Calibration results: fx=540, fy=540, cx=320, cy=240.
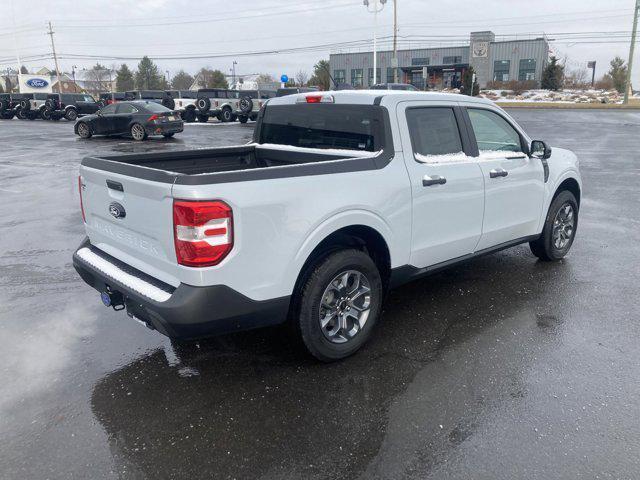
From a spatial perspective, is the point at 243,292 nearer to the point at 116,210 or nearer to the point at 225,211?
the point at 225,211

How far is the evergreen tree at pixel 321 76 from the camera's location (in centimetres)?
6954

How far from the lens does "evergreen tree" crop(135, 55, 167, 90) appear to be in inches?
4264

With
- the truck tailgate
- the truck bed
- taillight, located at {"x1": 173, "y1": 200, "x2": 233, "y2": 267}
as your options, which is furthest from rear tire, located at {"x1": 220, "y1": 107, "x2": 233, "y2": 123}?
taillight, located at {"x1": 173, "y1": 200, "x2": 233, "y2": 267}

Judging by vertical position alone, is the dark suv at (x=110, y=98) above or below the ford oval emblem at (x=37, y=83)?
below

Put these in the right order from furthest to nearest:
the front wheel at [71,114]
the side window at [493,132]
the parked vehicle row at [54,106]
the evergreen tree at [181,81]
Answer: the evergreen tree at [181,81] → the parked vehicle row at [54,106] → the front wheel at [71,114] → the side window at [493,132]

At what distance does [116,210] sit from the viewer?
3607mm

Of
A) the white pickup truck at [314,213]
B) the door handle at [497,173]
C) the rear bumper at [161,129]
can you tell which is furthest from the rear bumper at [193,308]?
the rear bumper at [161,129]

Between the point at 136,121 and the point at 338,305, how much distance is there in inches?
729

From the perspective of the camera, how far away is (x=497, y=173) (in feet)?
15.6

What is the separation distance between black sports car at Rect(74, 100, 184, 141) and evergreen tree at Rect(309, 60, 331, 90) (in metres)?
42.8

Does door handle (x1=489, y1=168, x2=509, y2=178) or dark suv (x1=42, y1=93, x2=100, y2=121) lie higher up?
dark suv (x1=42, y1=93, x2=100, y2=121)

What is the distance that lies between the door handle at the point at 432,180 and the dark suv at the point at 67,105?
34.7m

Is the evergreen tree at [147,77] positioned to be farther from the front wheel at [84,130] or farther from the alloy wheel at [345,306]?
the alloy wheel at [345,306]

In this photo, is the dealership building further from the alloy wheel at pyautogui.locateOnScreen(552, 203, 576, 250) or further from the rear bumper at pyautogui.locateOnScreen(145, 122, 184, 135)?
the alloy wheel at pyautogui.locateOnScreen(552, 203, 576, 250)
